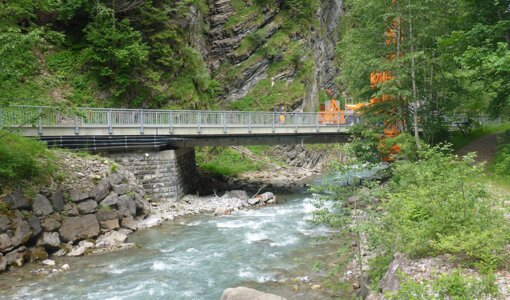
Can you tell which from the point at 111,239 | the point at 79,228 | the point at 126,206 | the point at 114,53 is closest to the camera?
the point at 79,228

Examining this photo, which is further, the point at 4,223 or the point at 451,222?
the point at 4,223

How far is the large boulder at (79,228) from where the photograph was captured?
16797mm

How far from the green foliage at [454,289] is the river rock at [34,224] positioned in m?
14.1

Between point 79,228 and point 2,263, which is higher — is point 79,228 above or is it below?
above

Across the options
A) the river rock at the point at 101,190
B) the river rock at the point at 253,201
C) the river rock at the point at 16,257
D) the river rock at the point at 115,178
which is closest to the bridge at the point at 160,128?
the river rock at the point at 115,178

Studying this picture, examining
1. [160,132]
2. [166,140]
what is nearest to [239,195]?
[166,140]

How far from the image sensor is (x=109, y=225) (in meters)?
18.5

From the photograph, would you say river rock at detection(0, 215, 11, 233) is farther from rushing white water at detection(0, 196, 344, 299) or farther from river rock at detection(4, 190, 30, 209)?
rushing white water at detection(0, 196, 344, 299)

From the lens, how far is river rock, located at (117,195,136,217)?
19.7m

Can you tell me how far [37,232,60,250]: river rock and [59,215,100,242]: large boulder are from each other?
0.42 metres

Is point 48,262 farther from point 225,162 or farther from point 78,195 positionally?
point 225,162

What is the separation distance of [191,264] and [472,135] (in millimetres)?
Result: 21169

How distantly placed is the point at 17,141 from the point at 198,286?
37.1ft

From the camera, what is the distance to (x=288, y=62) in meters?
49.4
